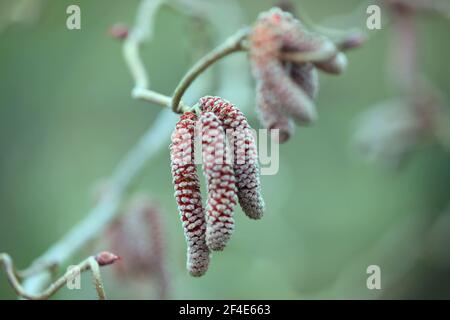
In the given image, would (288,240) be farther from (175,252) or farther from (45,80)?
(45,80)

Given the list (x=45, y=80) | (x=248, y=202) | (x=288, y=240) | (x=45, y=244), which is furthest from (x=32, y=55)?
(x=248, y=202)

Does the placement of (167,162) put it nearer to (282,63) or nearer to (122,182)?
(122,182)

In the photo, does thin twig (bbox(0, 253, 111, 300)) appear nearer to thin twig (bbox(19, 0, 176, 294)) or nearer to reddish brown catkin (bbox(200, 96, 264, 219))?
thin twig (bbox(19, 0, 176, 294))

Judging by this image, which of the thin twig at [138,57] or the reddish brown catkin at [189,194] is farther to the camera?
the thin twig at [138,57]

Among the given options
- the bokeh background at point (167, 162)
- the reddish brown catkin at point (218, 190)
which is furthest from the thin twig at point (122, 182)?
the bokeh background at point (167, 162)

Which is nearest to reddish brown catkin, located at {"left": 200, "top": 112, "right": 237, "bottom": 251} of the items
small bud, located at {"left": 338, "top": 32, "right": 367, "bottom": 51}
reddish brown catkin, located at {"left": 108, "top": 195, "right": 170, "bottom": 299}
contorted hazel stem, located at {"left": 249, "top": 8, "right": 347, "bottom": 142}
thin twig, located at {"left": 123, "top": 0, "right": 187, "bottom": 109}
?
thin twig, located at {"left": 123, "top": 0, "right": 187, "bottom": 109}

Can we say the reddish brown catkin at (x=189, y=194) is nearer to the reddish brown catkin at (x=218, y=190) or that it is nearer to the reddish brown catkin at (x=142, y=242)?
the reddish brown catkin at (x=218, y=190)
